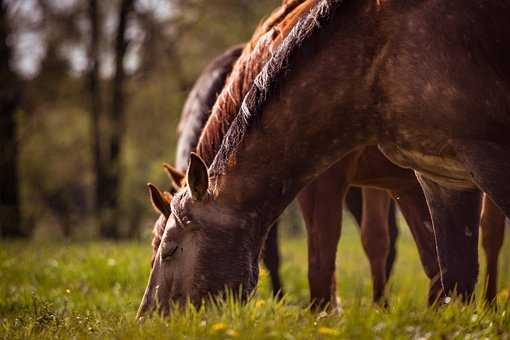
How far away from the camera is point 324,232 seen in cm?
531

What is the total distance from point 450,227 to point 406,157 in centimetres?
67

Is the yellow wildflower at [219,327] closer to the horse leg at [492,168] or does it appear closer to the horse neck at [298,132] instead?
the horse neck at [298,132]

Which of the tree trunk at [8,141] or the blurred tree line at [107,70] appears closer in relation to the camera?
the tree trunk at [8,141]

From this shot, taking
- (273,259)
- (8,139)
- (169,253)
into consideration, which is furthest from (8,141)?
(169,253)

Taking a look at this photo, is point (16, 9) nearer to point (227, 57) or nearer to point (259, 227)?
point (227, 57)

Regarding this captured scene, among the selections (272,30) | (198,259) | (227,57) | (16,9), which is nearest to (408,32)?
(272,30)

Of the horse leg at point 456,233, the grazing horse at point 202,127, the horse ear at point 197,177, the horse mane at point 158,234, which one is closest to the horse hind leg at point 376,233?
the grazing horse at point 202,127

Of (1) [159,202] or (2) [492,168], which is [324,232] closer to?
(1) [159,202]

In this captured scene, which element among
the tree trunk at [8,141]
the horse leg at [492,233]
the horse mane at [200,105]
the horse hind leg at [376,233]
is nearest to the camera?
the horse mane at [200,105]

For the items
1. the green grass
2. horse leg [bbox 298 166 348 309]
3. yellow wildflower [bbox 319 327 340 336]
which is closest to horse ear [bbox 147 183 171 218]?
the green grass

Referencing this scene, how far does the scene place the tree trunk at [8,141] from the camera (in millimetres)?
14445

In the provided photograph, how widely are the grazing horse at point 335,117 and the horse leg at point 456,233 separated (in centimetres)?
27

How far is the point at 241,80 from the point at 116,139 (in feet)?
37.5

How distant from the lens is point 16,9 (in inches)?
587
